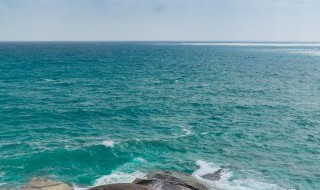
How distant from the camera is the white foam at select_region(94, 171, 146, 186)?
42862mm

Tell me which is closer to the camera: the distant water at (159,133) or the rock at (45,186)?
the rock at (45,186)

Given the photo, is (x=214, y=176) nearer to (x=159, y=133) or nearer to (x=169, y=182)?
(x=169, y=182)

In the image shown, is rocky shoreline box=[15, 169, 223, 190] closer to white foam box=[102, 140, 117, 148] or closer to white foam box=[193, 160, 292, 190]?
white foam box=[193, 160, 292, 190]

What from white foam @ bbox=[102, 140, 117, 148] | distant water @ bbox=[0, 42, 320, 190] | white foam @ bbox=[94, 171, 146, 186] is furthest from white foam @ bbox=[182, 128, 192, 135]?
white foam @ bbox=[94, 171, 146, 186]

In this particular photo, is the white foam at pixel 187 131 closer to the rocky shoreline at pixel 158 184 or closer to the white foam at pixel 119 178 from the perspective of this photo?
the white foam at pixel 119 178

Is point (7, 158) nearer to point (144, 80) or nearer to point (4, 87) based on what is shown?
point (4, 87)

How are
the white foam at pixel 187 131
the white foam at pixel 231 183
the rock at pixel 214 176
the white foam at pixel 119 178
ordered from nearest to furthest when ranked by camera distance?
the white foam at pixel 231 183
the white foam at pixel 119 178
the rock at pixel 214 176
the white foam at pixel 187 131

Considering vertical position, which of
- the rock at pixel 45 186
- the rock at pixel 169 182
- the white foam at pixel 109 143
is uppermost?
the rock at pixel 169 182

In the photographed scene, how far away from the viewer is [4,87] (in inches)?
4026

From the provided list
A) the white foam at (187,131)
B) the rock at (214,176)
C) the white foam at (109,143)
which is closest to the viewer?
the rock at (214,176)

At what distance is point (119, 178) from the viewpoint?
43969 millimetres

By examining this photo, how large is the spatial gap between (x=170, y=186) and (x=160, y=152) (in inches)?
864

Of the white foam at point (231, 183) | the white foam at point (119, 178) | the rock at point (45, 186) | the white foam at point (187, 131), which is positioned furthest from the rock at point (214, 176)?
the rock at point (45, 186)

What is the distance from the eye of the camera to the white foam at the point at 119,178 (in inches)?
1688
